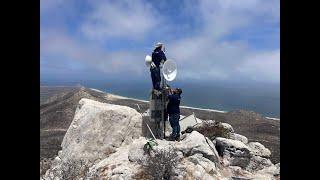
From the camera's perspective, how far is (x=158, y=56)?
1152cm

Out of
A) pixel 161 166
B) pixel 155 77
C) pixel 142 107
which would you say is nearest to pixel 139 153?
pixel 161 166

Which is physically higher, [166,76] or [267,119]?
[166,76]

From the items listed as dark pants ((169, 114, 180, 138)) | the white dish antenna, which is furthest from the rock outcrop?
the white dish antenna

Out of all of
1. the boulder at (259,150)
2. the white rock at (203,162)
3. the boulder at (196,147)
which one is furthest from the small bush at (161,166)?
the boulder at (259,150)

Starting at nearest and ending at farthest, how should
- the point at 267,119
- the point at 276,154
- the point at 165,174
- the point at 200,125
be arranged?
the point at 165,174 → the point at 200,125 → the point at 276,154 → the point at 267,119

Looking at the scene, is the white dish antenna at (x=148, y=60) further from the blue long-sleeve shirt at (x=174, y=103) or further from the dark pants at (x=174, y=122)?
the dark pants at (x=174, y=122)

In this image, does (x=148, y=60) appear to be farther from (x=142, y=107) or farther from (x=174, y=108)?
(x=142, y=107)

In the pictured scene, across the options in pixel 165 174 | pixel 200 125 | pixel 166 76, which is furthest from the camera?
pixel 200 125

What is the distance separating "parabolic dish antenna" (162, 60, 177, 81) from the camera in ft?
36.9
